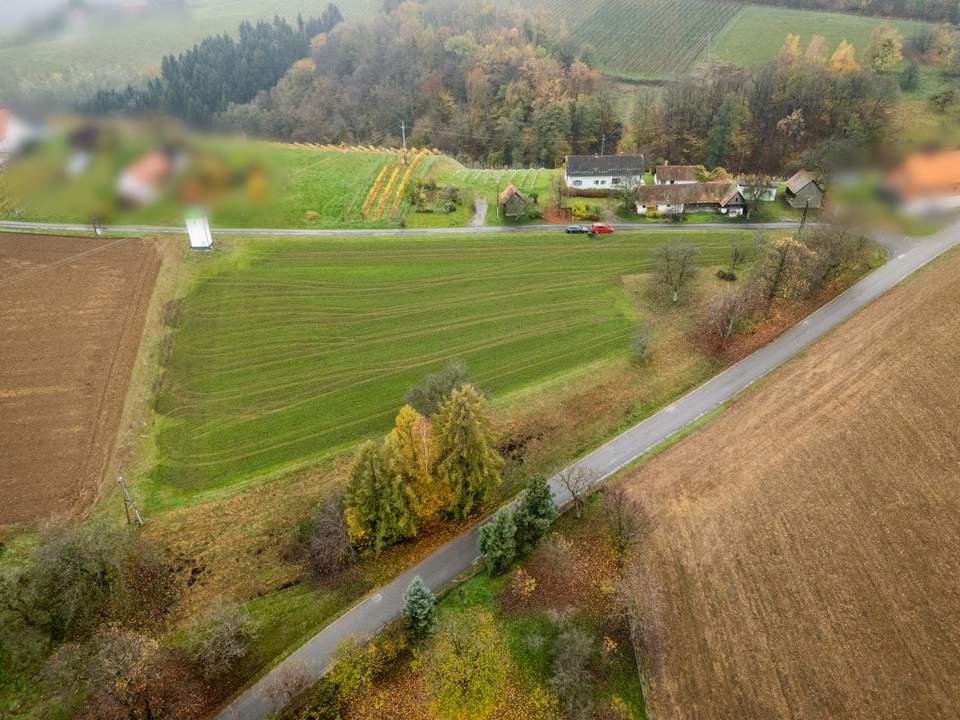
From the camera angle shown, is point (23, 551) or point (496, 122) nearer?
point (23, 551)

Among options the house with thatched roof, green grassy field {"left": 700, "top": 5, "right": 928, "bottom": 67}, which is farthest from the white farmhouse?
green grassy field {"left": 700, "top": 5, "right": 928, "bottom": 67}

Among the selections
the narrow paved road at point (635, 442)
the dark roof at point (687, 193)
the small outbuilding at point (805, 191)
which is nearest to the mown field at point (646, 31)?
the small outbuilding at point (805, 191)

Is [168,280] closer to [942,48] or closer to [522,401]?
[522,401]

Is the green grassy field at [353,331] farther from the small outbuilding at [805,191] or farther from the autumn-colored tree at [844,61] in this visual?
the autumn-colored tree at [844,61]

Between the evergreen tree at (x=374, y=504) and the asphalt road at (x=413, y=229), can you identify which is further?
the asphalt road at (x=413, y=229)

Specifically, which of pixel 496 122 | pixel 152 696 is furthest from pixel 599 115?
pixel 152 696

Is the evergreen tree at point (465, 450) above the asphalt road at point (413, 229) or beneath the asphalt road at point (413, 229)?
above

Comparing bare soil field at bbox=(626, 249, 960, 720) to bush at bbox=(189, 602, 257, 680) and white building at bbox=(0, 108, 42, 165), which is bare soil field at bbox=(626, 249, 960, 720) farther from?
white building at bbox=(0, 108, 42, 165)
